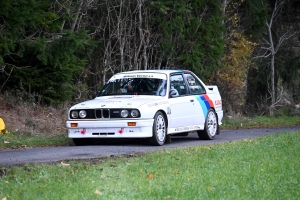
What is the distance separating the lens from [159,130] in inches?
623

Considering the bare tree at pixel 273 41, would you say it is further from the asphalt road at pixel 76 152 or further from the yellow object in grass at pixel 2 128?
the yellow object in grass at pixel 2 128

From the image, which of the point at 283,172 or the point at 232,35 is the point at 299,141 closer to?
the point at 283,172

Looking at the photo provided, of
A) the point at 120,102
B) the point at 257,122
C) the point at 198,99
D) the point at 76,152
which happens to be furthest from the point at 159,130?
the point at 257,122

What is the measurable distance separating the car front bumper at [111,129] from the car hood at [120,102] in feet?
1.09

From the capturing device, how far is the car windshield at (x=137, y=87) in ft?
54.8

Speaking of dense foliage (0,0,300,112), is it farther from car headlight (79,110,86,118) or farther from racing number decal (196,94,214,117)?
racing number decal (196,94,214,117)

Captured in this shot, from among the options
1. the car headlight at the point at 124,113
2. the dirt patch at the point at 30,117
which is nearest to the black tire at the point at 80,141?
the car headlight at the point at 124,113

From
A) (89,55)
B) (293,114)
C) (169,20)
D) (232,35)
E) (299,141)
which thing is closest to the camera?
(299,141)

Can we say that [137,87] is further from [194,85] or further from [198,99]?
[194,85]

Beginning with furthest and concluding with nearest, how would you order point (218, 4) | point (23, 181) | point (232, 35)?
point (232, 35) < point (218, 4) < point (23, 181)

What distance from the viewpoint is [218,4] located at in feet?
85.9

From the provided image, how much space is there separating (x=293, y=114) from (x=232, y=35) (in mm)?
5328

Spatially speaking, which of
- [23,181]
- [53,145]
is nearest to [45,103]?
[53,145]

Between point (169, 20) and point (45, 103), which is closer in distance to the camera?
point (45, 103)
